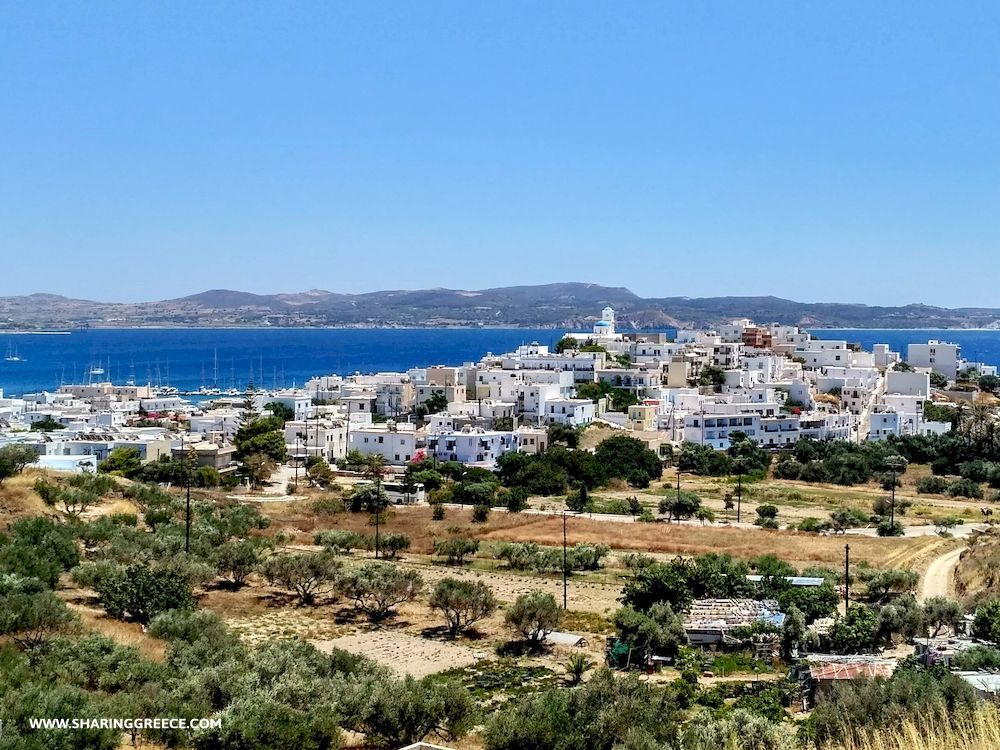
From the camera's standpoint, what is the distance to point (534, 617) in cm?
2038

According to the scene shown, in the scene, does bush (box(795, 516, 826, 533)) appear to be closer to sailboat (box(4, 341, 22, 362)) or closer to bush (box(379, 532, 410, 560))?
bush (box(379, 532, 410, 560))

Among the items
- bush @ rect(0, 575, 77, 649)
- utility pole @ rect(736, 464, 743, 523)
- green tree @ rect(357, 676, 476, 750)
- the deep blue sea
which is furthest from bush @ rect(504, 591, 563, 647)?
the deep blue sea

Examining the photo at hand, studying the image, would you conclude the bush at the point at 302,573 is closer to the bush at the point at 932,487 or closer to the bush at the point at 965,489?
the bush at the point at 932,487

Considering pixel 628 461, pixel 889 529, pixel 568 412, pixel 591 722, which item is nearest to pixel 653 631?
pixel 591 722

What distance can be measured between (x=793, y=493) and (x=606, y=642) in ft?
89.4

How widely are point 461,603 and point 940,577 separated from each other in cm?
1444

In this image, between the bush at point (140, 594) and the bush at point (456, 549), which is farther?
the bush at point (456, 549)

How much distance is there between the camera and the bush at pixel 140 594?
1905 centimetres

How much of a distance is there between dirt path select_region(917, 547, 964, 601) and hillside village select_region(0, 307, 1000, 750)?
15cm

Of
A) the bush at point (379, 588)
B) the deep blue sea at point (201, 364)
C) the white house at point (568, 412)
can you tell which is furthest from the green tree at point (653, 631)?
the deep blue sea at point (201, 364)

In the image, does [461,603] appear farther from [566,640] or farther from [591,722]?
[591,722]

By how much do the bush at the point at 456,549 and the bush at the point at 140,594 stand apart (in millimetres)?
10632

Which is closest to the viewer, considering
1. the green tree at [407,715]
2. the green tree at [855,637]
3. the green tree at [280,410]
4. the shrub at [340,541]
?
the green tree at [407,715]

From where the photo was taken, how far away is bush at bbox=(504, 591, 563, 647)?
20359 millimetres
